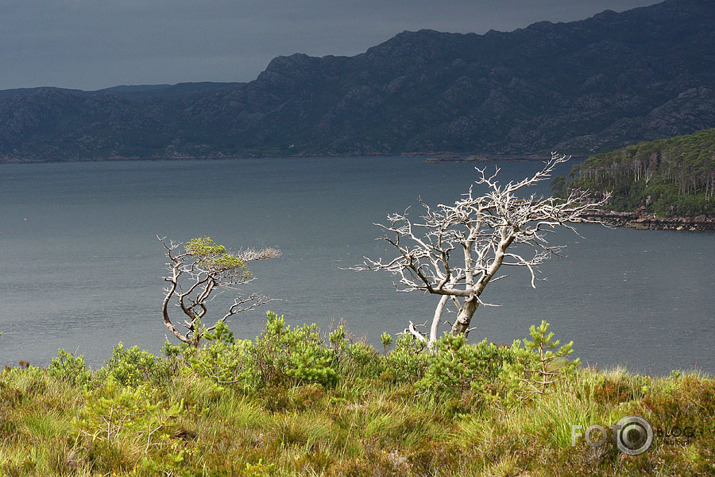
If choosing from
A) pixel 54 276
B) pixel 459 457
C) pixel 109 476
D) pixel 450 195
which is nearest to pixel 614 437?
pixel 459 457

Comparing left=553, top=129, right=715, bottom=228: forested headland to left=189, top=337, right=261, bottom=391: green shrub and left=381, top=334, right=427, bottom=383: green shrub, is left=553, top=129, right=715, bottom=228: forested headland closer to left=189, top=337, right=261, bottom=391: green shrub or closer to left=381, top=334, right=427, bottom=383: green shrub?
left=381, top=334, right=427, bottom=383: green shrub

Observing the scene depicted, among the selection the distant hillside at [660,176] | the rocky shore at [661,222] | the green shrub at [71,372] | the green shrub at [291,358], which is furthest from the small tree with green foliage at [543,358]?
the distant hillside at [660,176]

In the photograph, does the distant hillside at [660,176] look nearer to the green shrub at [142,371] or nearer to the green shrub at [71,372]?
the green shrub at [71,372]

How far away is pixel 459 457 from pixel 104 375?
10.0 m

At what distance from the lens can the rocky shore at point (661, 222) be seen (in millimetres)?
138000

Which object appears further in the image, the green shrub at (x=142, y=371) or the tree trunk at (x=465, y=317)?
the tree trunk at (x=465, y=317)

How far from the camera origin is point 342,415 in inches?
335

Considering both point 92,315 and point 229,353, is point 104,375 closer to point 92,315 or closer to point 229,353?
point 229,353

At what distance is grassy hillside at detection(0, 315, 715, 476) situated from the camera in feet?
19.9

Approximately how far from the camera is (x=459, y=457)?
21.1 feet

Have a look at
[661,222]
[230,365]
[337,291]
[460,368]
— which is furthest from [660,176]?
[230,365]

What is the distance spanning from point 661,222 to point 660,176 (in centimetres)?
2278

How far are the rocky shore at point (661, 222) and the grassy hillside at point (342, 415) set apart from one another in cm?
13908

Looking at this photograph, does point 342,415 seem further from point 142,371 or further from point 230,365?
point 142,371
